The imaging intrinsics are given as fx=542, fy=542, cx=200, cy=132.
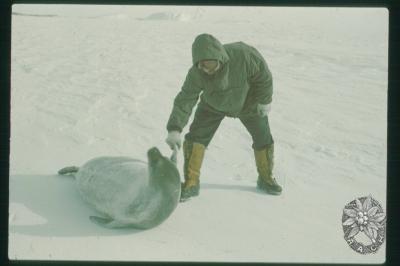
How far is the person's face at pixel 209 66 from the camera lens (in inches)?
124

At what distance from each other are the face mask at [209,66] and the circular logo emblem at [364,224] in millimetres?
1246

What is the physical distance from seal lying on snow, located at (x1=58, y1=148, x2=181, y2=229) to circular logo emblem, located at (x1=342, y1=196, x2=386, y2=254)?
114 centimetres

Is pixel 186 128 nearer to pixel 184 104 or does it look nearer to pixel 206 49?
pixel 184 104

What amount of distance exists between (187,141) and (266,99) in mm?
586

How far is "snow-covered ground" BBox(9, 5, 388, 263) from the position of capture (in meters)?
3.06

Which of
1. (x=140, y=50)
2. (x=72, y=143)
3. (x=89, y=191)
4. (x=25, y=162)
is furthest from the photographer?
(x=140, y=50)

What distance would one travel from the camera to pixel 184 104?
3.35m

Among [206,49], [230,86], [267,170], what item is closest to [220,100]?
[230,86]

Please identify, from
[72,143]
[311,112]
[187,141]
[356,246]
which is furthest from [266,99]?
[311,112]

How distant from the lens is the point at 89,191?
317cm

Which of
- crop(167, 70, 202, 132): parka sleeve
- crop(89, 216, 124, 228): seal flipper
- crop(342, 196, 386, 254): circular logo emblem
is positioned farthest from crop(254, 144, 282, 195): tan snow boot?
crop(89, 216, 124, 228): seal flipper

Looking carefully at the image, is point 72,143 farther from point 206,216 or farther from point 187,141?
point 206,216

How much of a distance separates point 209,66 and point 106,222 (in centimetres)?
107

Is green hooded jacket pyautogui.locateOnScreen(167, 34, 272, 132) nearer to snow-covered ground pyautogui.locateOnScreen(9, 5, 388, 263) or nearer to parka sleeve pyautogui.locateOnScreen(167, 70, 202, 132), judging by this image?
parka sleeve pyautogui.locateOnScreen(167, 70, 202, 132)
